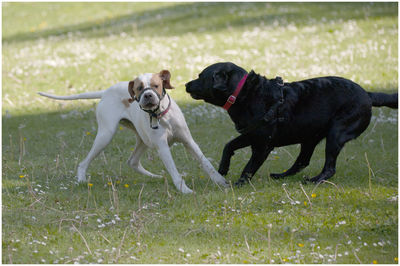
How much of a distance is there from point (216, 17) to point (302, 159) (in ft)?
42.9

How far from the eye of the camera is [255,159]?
6457 millimetres

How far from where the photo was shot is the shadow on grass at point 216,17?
59.9ft

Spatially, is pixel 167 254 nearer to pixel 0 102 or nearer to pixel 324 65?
pixel 0 102

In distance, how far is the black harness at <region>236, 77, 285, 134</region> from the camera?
6.23m

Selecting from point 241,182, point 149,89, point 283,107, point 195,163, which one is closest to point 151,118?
point 149,89

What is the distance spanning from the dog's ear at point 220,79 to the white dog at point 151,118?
616 mm

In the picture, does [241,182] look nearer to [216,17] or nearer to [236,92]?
[236,92]

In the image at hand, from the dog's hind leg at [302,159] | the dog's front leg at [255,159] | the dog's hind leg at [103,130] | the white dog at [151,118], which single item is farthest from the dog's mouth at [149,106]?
the dog's hind leg at [302,159]

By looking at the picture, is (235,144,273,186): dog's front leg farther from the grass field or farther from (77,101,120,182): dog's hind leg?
(77,101,120,182): dog's hind leg

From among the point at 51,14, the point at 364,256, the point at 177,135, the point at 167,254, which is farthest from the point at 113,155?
the point at 51,14

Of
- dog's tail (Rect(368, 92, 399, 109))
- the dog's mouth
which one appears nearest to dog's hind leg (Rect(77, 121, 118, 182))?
the dog's mouth

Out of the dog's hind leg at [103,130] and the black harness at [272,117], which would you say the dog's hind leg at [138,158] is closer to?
the dog's hind leg at [103,130]

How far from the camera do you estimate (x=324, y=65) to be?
13.7 metres

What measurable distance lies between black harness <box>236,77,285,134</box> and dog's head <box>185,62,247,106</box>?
0.37 metres
